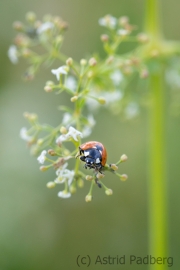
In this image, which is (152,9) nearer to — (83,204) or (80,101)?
(80,101)

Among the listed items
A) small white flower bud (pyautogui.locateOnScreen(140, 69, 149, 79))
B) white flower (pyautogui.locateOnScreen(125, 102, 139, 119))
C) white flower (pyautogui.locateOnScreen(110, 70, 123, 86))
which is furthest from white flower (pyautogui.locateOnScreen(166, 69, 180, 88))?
small white flower bud (pyautogui.locateOnScreen(140, 69, 149, 79))

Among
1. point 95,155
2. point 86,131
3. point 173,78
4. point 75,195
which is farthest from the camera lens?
point 75,195

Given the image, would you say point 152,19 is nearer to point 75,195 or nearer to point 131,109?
point 131,109

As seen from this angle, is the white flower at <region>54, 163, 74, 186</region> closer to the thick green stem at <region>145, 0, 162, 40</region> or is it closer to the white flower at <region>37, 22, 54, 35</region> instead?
the white flower at <region>37, 22, 54, 35</region>

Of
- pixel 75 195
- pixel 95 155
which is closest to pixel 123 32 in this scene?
pixel 95 155

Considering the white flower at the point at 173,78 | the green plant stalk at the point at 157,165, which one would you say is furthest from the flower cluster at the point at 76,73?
the white flower at the point at 173,78

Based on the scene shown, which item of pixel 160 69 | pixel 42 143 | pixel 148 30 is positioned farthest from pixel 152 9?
pixel 42 143

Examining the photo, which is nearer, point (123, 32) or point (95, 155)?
point (95, 155)
